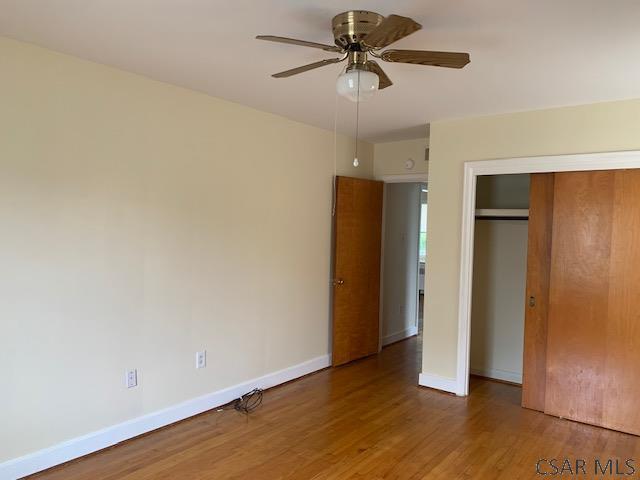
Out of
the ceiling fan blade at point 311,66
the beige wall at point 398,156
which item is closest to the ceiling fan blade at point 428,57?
the ceiling fan blade at point 311,66

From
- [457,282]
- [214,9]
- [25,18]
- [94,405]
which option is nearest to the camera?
[214,9]

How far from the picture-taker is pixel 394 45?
250cm

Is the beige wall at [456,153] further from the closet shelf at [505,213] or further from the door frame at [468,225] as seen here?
the closet shelf at [505,213]

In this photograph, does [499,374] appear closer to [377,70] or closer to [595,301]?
[595,301]

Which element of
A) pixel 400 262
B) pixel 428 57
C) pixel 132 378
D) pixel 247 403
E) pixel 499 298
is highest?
pixel 428 57

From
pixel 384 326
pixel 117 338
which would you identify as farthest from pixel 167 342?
pixel 384 326

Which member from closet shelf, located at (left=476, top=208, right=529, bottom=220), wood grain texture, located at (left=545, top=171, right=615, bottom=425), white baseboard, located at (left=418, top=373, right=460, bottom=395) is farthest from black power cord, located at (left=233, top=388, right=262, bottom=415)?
closet shelf, located at (left=476, top=208, right=529, bottom=220)

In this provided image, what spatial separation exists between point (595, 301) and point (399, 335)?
9.58 feet

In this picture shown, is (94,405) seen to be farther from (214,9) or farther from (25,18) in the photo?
(214,9)

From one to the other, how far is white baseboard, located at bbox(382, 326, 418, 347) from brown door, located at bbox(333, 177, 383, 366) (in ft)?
1.49

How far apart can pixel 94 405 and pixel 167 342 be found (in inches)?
24.1

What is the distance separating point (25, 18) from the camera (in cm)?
225

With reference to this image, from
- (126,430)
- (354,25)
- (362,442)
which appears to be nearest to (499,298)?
(362,442)

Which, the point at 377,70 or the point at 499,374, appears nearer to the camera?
the point at 377,70
